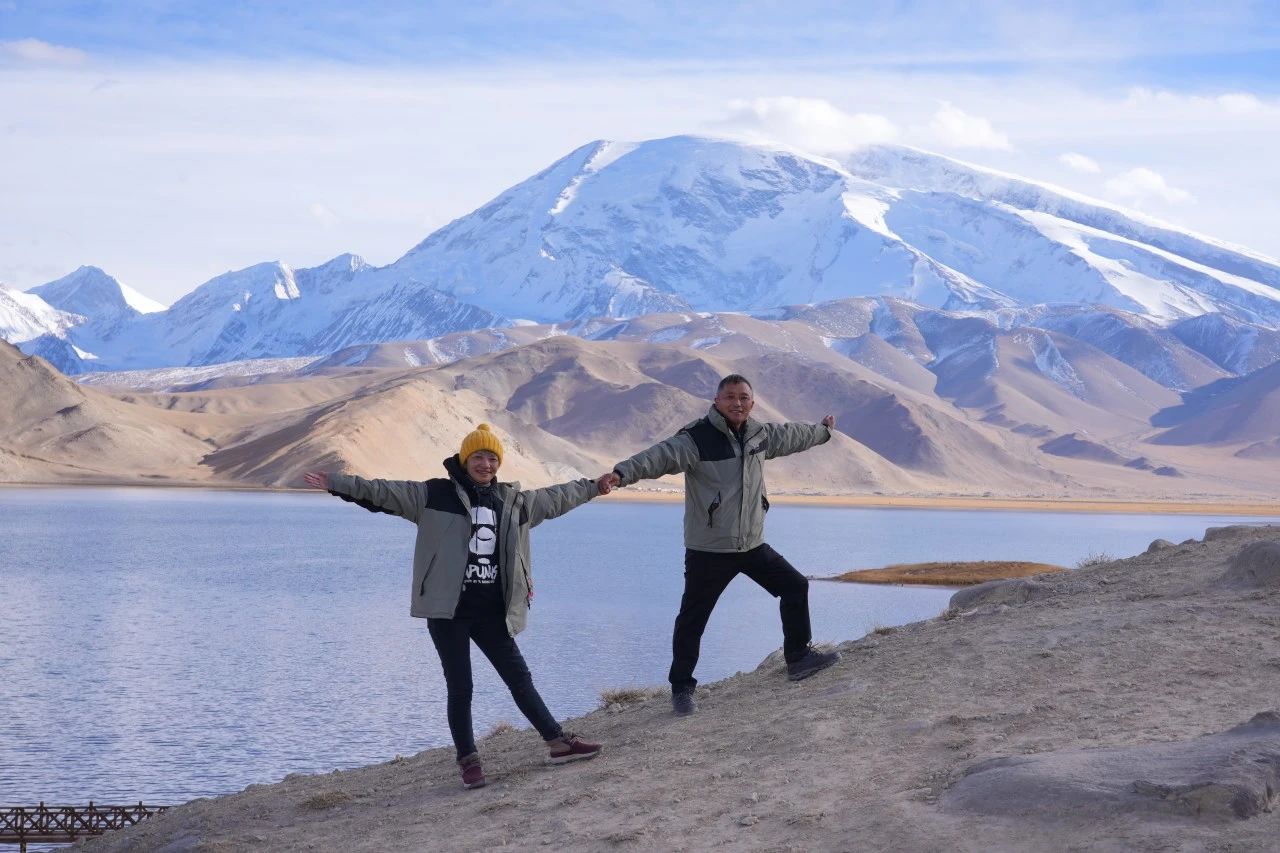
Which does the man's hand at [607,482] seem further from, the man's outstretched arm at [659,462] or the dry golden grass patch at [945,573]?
the dry golden grass patch at [945,573]

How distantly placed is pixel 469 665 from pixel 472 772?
83 cm

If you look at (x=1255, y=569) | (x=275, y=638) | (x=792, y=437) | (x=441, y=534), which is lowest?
(x=275, y=638)

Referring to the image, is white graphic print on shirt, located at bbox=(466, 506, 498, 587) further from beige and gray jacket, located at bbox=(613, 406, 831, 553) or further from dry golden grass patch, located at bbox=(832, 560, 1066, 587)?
dry golden grass patch, located at bbox=(832, 560, 1066, 587)

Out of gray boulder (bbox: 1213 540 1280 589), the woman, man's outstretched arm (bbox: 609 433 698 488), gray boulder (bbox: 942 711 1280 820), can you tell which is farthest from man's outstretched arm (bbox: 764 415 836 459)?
gray boulder (bbox: 1213 540 1280 589)

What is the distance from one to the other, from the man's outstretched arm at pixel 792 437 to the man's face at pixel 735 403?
0.25 meters

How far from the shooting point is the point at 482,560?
859 centimetres

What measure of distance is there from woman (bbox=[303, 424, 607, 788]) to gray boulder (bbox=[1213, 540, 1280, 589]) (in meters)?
5.37

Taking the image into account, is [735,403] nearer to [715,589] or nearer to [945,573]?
[715,589]

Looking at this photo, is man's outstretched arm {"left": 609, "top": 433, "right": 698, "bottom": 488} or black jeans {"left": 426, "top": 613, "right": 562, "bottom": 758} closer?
black jeans {"left": 426, "top": 613, "right": 562, "bottom": 758}

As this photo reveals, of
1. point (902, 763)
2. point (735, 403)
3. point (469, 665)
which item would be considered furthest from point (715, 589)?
point (902, 763)

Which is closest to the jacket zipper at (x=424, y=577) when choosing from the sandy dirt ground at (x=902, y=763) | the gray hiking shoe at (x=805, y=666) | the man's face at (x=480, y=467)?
the man's face at (x=480, y=467)

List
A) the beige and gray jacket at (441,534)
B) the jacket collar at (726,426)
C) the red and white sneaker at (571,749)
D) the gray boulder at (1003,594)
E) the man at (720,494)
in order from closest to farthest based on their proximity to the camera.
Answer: the beige and gray jacket at (441,534) → the red and white sneaker at (571,749) → the man at (720,494) → the jacket collar at (726,426) → the gray boulder at (1003,594)

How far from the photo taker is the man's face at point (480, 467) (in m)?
8.64

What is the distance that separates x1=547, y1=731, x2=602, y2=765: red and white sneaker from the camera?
9.05 meters
